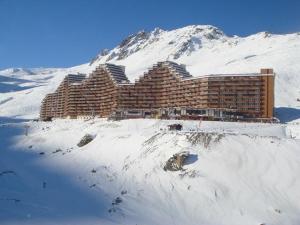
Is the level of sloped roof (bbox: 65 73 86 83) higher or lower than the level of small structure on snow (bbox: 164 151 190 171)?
higher

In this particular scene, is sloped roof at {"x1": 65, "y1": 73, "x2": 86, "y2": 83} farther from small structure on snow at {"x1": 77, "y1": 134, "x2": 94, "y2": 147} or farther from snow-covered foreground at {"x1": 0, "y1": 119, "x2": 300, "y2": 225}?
snow-covered foreground at {"x1": 0, "y1": 119, "x2": 300, "y2": 225}

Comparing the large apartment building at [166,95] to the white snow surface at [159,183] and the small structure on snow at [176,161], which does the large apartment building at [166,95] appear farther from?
the small structure on snow at [176,161]

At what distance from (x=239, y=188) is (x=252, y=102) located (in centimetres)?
6321

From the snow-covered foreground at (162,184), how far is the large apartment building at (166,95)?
42.7 metres

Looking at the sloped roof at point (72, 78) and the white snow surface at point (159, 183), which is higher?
the sloped roof at point (72, 78)

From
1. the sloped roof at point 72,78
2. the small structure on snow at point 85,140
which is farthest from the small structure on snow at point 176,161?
the sloped roof at point 72,78

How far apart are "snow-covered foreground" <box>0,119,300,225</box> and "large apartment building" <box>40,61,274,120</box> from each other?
140 ft

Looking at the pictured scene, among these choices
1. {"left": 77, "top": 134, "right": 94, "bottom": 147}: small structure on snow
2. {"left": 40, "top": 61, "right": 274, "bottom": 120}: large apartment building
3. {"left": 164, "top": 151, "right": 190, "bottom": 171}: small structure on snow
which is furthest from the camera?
{"left": 40, "top": 61, "right": 274, "bottom": 120}: large apartment building

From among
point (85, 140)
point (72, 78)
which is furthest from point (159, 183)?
point (72, 78)

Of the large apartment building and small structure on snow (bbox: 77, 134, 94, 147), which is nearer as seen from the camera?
small structure on snow (bbox: 77, 134, 94, 147)

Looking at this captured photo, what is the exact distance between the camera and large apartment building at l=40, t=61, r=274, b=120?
105 meters

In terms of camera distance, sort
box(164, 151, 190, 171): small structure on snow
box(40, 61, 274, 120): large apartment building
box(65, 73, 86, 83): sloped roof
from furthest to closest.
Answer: box(65, 73, 86, 83): sloped roof → box(40, 61, 274, 120): large apartment building → box(164, 151, 190, 171): small structure on snow

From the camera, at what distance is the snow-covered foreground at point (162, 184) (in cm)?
3978

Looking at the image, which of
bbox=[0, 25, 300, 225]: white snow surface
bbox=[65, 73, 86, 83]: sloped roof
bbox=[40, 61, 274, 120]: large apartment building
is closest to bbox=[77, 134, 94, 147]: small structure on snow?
bbox=[0, 25, 300, 225]: white snow surface
